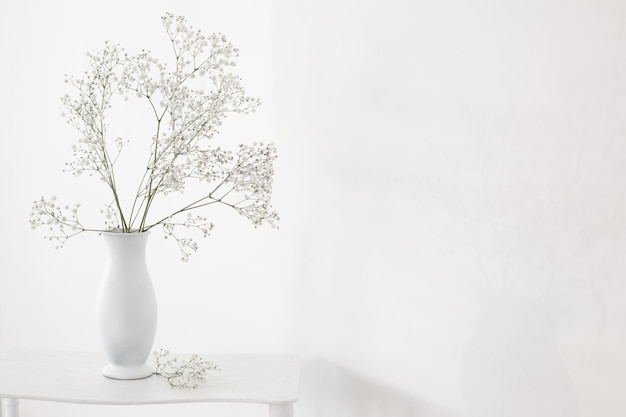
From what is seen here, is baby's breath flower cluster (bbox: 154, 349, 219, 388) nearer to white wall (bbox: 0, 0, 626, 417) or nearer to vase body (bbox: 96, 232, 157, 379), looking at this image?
vase body (bbox: 96, 232, 157, 379)

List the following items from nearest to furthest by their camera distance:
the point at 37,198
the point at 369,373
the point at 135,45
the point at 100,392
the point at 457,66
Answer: the point at 100,392
the point at 457,66
the point at 369,373
the point at 135,45
the point at 37,198

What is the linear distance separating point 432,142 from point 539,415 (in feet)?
2.08

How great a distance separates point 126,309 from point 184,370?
7.6 inches

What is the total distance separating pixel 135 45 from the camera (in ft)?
6.56

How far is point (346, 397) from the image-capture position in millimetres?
1822

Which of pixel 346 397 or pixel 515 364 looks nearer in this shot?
pixel 515 364

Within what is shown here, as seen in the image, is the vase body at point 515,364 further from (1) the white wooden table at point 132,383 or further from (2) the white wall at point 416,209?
(1) the white wooden table at point 132,383

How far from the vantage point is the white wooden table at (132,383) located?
59.3 inches

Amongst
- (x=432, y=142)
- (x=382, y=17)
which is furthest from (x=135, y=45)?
(x=432, y=142)

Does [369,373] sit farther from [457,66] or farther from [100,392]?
[457,66]

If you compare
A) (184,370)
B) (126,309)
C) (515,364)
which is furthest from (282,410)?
(515,364)

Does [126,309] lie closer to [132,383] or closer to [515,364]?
[132,383]

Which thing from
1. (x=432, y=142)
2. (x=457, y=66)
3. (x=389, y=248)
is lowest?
(x=389, y=248)

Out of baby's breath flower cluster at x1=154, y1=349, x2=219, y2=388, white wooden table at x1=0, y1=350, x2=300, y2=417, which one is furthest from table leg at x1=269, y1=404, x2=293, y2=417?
baby's breath flower cluster at x1=154, y1=349, x2=219, y2=388
